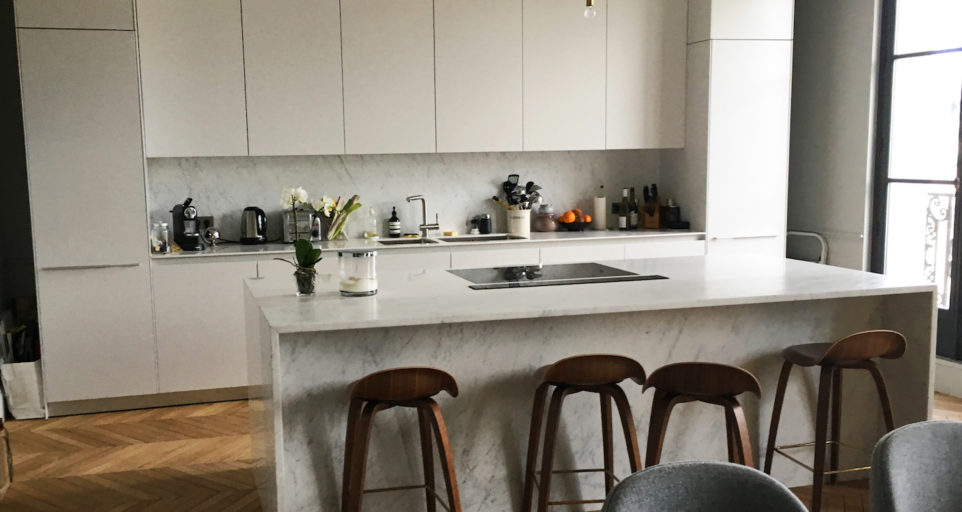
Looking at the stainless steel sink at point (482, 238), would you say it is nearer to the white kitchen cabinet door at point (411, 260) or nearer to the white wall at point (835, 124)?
the white kitchen cabinet door at point (411, 260)

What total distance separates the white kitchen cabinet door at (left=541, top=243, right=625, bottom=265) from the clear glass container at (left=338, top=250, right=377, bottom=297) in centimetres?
237

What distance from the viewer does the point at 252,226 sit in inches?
219

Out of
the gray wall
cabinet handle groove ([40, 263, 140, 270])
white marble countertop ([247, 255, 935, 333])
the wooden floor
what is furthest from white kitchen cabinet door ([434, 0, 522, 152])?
the gray wall

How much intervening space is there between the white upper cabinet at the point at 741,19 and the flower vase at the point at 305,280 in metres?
3.43

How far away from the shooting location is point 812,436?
394 cm

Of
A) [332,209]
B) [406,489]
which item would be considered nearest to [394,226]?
[332,209]

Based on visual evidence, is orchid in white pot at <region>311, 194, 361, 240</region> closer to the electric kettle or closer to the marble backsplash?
the marble backsplash

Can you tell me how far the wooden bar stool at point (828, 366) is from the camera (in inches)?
136

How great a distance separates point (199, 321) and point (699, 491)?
392 centimetres

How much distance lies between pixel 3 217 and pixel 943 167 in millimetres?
5708

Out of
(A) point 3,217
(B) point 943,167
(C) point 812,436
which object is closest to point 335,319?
(C) point 812,436

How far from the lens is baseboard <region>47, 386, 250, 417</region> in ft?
16.6

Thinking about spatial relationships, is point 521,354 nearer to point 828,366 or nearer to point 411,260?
point 828,366

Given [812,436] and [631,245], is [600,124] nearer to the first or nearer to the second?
[631,245]
